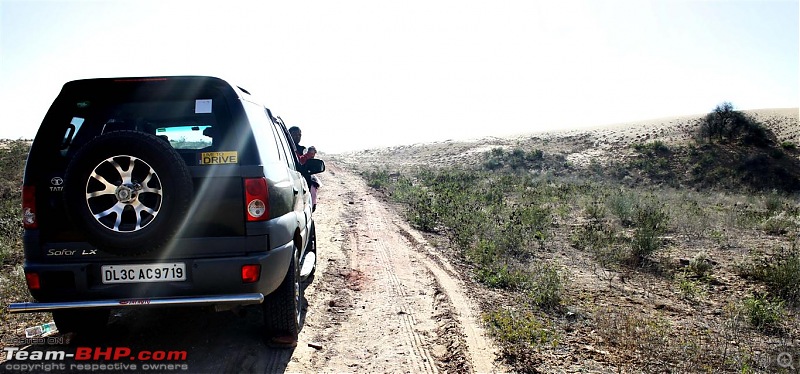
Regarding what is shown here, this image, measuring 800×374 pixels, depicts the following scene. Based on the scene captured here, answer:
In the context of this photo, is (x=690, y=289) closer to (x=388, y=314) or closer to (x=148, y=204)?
(x=388, y=314)

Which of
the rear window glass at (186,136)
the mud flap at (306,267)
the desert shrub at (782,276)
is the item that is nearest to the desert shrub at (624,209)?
the desert shrub at (782,276)

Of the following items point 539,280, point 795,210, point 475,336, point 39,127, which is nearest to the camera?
point 39,127

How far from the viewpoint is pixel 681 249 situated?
8.30 metres

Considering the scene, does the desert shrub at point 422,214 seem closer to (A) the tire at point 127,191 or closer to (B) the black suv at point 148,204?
(B) the black suv at point 148,204

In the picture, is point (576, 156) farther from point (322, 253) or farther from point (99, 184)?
point (99, 184)

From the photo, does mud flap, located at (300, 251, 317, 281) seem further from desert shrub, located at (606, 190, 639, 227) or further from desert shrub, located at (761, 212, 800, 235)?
desert shrub, located at (761, 212, 800, 235)

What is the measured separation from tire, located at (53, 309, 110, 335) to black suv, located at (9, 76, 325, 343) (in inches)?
1.5

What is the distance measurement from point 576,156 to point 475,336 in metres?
34.5

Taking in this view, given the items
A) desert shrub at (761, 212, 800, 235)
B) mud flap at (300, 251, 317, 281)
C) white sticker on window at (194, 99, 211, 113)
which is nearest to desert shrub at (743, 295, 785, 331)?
mud flap at (300, 251, 317, 281)

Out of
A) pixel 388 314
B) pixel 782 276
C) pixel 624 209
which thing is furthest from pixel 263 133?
pixel 624 209

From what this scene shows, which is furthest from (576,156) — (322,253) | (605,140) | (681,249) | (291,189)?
(291,189)

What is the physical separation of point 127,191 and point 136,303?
2.59 ft

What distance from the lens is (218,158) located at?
10.7 ft

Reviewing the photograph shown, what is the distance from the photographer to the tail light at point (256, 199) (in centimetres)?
324
